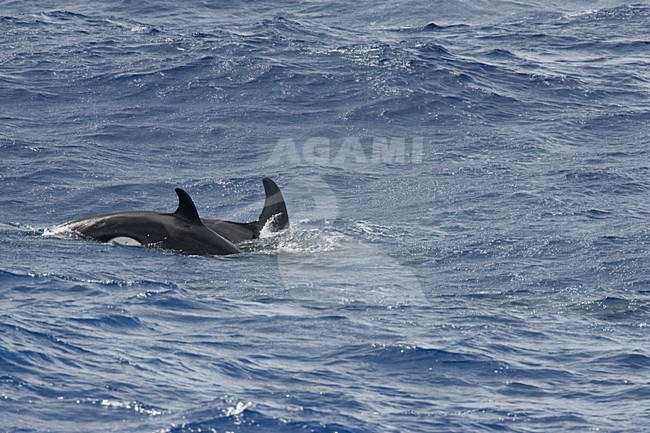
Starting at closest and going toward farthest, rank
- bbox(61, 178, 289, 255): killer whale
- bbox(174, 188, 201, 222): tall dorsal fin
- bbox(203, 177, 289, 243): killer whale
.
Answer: bbox(61, 178, 289, 255): killer whale < bbox(174, 188, 201, 222): tall dorsal fin < bbox(203, 177, 289, 243): killer whale

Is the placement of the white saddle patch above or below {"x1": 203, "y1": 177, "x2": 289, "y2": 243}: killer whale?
above

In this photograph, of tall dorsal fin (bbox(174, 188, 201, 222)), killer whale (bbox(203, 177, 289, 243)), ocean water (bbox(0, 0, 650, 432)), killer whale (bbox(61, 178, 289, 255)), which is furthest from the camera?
killer whale (bbox(203, 177, 289, 243))

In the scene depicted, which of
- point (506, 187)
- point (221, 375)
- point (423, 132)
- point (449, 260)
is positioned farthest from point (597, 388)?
point (423, 132)

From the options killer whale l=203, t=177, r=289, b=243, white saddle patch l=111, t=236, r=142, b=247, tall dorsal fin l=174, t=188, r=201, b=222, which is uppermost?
tall dorsal fin l=174, t=188, r=201, b=222

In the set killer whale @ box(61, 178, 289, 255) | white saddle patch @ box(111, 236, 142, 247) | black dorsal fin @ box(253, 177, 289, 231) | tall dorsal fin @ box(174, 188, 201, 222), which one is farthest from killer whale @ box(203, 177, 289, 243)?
white saddle patch @ box(111, 236, 142, 247)

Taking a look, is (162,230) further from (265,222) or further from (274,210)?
(274,210)

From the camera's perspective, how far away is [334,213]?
18859mm

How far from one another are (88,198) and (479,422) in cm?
1079

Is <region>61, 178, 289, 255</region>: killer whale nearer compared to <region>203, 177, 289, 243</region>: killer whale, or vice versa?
<region>61, 178, 289, 255</region>: killer whale

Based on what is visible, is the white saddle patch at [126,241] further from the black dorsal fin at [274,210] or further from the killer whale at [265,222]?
the black dorsal fin at [274,210]

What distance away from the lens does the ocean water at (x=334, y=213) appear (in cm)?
1045

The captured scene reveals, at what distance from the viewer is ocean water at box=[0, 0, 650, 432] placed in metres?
10.5

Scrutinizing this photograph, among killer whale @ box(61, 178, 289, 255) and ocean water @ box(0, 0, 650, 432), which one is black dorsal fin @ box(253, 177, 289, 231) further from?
killer whale @ box(61, 178, 289, 255)

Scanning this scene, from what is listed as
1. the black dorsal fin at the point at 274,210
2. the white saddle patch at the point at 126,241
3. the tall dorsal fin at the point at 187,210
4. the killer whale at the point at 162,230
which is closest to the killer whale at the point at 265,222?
the black dorsal fin at the point at 274,210
